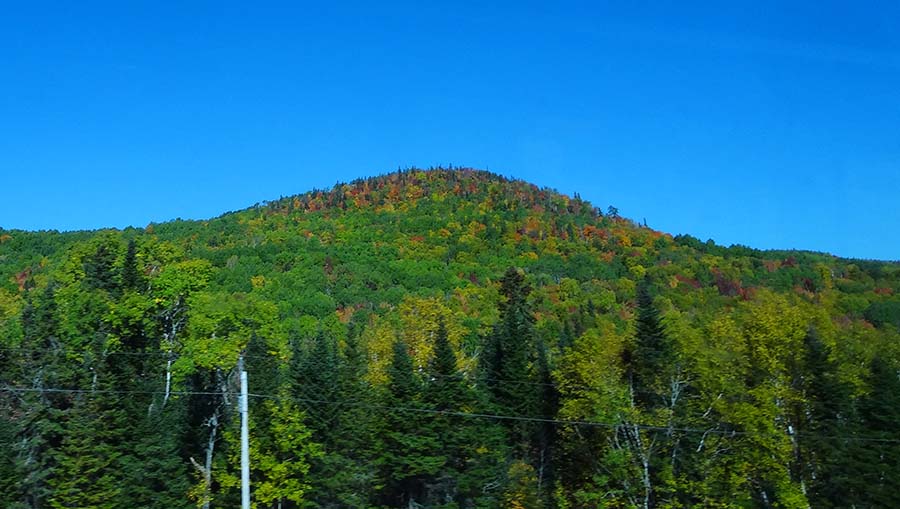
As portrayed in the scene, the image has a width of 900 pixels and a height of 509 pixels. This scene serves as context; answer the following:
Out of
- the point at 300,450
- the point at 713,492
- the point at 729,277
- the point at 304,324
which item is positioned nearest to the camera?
the point at 713,492

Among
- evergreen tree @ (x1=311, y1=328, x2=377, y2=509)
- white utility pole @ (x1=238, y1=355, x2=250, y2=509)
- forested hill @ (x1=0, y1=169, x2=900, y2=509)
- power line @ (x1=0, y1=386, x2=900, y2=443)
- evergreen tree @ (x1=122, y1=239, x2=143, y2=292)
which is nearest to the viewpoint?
white utility pole @ (x1=238, y1=355, x2=250, y2=509)

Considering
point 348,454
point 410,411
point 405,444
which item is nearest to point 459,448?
point 405,444

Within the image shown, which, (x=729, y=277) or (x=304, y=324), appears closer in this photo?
(x=304, y=324)

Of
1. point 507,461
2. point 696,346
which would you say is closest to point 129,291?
point 507,461

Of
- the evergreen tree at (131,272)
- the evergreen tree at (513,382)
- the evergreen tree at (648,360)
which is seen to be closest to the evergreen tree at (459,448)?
the evergreen tree at (513,382)

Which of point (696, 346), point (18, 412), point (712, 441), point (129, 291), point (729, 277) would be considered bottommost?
point (712, 441)

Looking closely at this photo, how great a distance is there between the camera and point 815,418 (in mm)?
40719

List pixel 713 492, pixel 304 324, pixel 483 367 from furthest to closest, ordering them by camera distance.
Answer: pixel 304 324 → pixel 483 367 → pixel 713 492

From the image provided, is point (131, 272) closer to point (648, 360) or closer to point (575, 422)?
point (575, 422)

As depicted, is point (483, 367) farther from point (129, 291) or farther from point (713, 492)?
point (129, 291)

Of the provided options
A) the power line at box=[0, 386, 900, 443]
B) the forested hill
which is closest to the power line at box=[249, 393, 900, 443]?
the power line at box=[0, 386, 900, 443]

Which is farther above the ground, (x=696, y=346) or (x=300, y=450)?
(x=696, y=346)

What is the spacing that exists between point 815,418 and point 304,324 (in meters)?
70.5

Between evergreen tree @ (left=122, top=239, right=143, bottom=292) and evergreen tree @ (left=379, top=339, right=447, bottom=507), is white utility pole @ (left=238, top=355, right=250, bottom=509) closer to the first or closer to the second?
evergreen tree @ (left=379, top=339, right=447, bottom=507)
